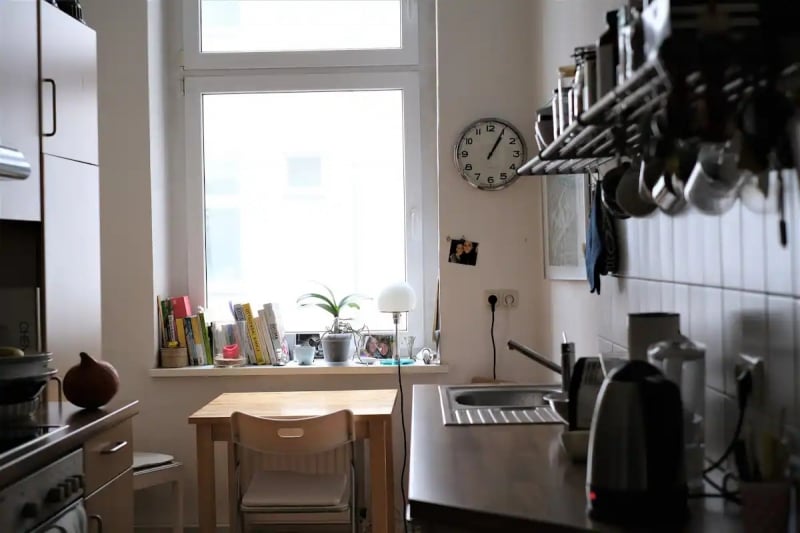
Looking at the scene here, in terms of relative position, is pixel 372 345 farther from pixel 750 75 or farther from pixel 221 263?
pixel 750 75

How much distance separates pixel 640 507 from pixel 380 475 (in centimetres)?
171

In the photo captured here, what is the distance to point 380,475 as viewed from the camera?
2.88 meters

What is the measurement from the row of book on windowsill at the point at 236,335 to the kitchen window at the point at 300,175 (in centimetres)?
19

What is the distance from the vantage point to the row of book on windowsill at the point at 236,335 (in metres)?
3.66

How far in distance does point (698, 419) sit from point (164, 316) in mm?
2699

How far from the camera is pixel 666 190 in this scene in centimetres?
153

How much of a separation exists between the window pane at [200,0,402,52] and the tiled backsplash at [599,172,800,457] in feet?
7.05

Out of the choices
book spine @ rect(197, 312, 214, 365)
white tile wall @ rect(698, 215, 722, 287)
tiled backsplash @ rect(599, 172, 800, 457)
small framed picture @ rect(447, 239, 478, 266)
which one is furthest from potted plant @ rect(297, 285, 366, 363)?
white tile wall @ rect(698, 215, 722, 287)

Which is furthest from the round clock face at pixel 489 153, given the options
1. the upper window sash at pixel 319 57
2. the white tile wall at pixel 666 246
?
the white tile wall at pixel 666 246

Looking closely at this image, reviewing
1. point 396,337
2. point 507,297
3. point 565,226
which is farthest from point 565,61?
point 396,337

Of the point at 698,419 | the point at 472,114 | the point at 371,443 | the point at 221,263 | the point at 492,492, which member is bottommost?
the point at 371,443

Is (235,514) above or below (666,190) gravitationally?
below

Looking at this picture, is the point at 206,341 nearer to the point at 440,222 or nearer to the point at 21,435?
the point at 440,222

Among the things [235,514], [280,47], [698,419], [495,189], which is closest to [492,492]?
[698,419]
